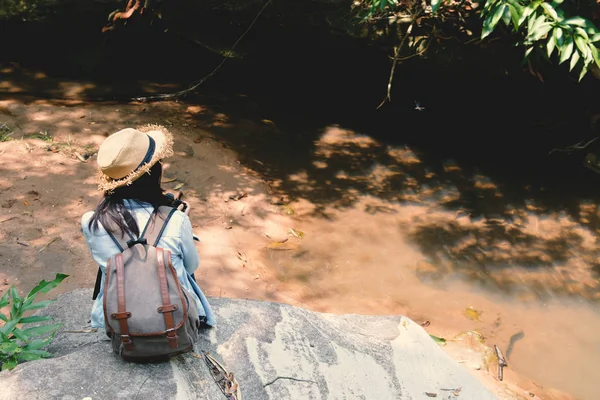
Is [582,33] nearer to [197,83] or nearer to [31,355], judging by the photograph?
[31,355]

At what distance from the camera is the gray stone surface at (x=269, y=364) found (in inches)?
88.0

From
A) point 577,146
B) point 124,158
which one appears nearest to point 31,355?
point 124,158

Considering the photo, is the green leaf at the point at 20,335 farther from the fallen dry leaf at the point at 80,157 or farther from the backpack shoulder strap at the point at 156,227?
the fallen dry leaf at the point at 80,157

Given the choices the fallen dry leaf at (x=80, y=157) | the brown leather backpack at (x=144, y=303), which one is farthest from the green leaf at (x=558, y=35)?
the fallen dry leaf at (x=80, y=157)

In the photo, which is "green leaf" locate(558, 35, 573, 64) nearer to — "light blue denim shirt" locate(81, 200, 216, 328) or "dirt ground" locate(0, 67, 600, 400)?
"dirt ground" locate(0, 67, 600, 400)

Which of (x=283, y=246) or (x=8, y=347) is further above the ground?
(x=8, y=347)

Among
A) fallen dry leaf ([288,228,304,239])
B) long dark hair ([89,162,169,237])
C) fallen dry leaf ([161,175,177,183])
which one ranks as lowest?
fallen dry leaf ([288,228,304,239])

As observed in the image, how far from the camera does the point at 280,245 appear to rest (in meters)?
5.45

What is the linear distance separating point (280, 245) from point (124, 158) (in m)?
3.33

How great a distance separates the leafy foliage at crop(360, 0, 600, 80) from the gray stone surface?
2328mm

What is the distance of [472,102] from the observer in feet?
24.7

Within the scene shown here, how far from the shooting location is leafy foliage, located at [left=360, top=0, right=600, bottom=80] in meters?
4.01

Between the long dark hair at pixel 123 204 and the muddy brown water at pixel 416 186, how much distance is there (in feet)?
6.85

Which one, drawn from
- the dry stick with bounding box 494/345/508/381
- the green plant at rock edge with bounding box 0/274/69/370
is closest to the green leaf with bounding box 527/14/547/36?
the dry stick with bounding box 494/345/508/381
